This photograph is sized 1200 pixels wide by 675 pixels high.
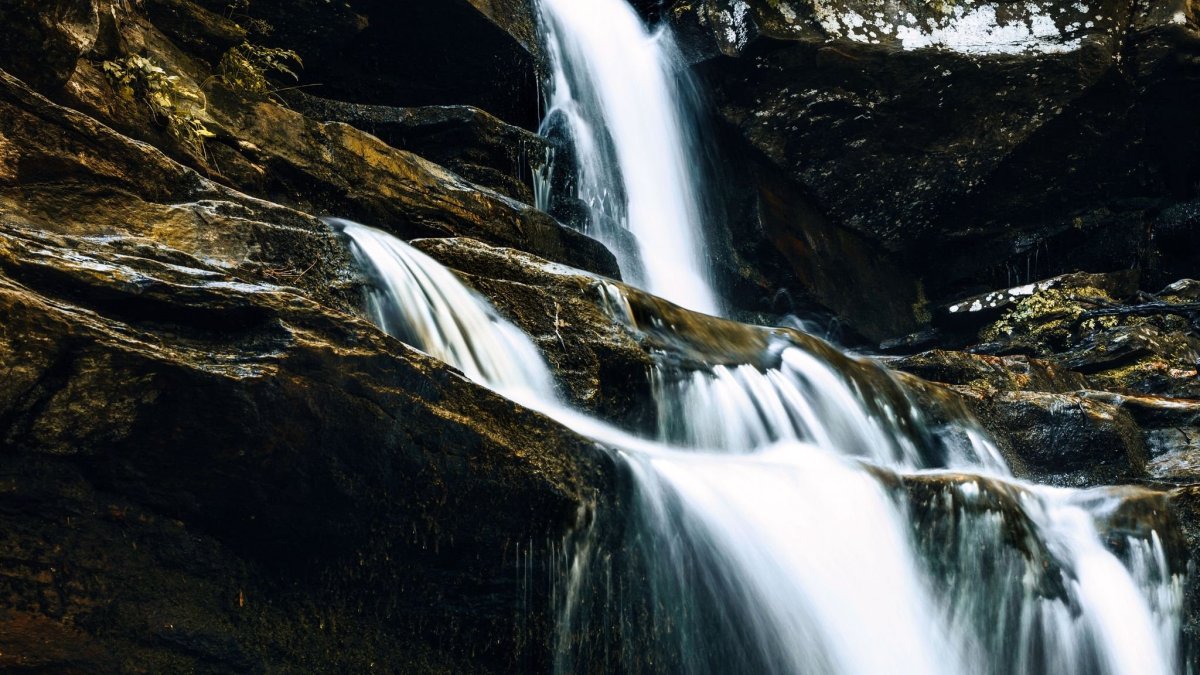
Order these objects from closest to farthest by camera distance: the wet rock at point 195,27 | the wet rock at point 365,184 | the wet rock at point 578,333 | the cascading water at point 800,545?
the cascading water at point 800,545
the wet rock at point 578,333
the wet rock at point 365,184
the wet rock at point 195,27

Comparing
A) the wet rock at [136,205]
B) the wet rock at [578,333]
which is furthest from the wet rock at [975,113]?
the wet rock at [136,205]

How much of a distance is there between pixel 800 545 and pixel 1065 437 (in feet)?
11.3

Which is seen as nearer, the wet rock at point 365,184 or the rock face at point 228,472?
the rock face at point 228,472

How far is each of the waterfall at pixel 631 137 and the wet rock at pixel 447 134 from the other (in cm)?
106

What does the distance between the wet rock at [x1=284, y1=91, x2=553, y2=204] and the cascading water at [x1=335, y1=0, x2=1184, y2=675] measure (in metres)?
3.01

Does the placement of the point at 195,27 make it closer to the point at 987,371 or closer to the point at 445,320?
the point at 445,320

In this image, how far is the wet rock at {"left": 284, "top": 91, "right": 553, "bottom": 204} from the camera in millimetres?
8023

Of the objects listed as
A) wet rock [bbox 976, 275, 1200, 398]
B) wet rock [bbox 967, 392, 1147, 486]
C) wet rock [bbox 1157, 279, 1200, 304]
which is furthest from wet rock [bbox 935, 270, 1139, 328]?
wet rock [bbox 967, 392, 1147, 486]

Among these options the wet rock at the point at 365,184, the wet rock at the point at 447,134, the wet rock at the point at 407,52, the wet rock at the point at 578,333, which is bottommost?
the wet rock at the point at 578,333

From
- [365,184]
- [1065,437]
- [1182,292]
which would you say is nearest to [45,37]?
[365,184]

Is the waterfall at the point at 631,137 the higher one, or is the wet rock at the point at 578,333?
the waterfall at the point at 631,137

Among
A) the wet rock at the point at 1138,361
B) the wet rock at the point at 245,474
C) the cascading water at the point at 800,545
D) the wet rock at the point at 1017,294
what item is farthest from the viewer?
the wet rock at the point at 1017,294

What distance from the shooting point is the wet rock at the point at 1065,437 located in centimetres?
677

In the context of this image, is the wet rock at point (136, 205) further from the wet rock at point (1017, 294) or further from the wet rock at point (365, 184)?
the wet rock at point (1017, 294)
